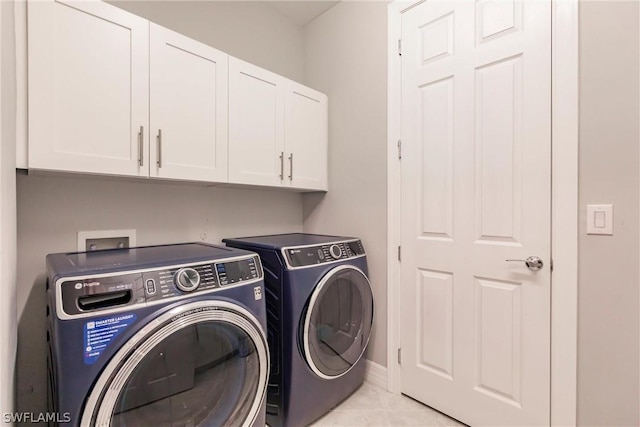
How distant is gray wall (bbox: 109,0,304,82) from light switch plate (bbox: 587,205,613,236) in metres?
2.10

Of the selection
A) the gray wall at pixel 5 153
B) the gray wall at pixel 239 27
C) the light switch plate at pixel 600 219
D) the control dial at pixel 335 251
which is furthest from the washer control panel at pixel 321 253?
the gray wall at pixel 239 27

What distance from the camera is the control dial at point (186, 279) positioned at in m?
1.13

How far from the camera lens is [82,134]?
4.20ft

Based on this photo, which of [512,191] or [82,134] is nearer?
[82,134]

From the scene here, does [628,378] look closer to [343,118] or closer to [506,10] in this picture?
[506,10]

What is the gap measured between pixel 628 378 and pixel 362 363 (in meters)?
1.23

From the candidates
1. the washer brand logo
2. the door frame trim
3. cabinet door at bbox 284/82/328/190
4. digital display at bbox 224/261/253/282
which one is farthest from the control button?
the door frame trim

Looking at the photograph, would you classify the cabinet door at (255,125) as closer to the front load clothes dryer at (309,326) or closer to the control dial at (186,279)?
the front load clothes dryer at (309,326)

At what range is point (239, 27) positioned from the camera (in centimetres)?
216

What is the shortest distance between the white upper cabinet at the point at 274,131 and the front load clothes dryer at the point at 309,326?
49 centimetres

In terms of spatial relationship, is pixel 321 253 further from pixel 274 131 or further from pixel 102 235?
pixel 102 235

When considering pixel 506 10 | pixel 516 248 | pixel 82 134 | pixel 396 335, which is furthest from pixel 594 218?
pixel 82 134

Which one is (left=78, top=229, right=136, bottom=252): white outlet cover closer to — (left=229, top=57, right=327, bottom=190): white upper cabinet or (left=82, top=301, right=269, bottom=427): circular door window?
(left=229, top=57, right=327, bottom=190): white upper cabinet

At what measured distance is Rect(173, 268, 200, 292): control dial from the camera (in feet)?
3.71
